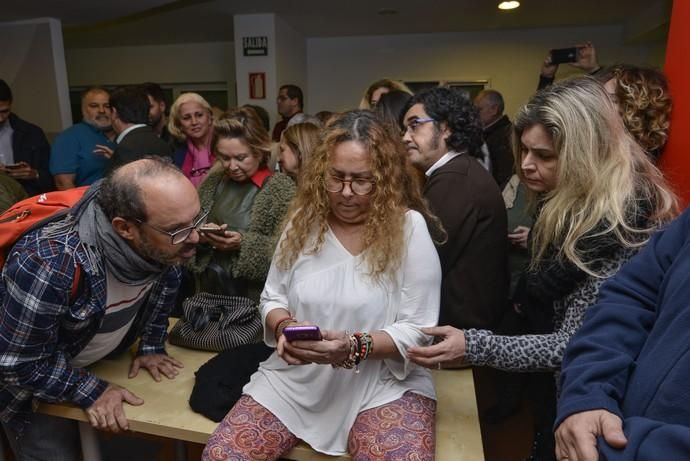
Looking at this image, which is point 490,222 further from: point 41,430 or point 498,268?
point 41,430

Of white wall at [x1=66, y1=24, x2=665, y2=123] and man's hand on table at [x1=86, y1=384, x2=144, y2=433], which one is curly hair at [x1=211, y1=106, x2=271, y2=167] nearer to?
man's hand on table at [x1=86, y1=384, x2=144, y2=433]

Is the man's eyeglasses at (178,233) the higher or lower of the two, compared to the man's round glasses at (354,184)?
lower

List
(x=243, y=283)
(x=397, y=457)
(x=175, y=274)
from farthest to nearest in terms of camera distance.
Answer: (x=243, y=283), (x=175, y=274), (x=397, y=457)

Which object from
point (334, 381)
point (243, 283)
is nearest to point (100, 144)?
point (243, 283)

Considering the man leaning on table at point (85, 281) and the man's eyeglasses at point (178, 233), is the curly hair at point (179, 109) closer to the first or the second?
the man leaning on table at point (85, 281)

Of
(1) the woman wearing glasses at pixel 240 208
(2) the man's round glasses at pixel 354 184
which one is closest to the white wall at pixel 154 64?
(1) the woman wearing glasses at pixel 240 208

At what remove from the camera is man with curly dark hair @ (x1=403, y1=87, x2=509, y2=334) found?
6.00 ft

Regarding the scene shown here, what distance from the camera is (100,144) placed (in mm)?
3350

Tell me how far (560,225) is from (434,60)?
264 inches

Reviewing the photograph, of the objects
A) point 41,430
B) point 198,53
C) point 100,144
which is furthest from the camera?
point 198,53

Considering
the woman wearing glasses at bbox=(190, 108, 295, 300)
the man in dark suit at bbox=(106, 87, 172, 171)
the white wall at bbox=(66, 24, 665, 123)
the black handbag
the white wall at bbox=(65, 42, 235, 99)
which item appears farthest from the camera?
the white wall at bbox=(65, 42, 235, 99)

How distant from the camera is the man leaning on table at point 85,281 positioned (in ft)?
4.29

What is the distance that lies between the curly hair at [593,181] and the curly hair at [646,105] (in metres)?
0.37

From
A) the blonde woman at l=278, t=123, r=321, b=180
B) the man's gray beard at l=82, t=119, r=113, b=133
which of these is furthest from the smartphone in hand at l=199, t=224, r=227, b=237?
the man's gray beard at l=82, t=119, r=113, b=133
